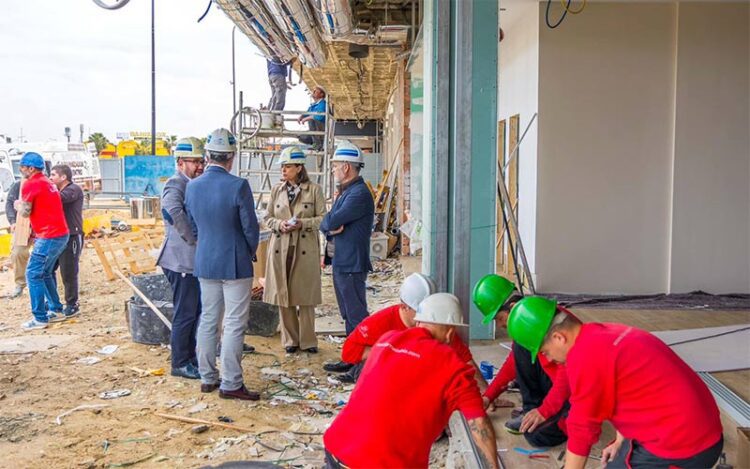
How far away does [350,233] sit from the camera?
553cm

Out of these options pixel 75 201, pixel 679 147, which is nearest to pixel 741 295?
pixel 679 147

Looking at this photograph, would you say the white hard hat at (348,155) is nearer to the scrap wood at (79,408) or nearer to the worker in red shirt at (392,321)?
the worker in red shirt at (392,321)

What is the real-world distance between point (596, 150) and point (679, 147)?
2.98 ft

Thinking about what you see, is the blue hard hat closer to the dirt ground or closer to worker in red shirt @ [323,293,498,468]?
the dirt ground

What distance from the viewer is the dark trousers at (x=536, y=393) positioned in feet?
11.6

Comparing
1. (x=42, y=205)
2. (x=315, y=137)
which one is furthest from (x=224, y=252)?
(x=315, y=137)

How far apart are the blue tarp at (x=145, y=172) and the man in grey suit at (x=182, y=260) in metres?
15.9

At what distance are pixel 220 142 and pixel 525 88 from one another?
4889mm

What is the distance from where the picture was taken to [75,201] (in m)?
7.94

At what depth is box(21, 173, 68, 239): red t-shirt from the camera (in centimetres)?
729

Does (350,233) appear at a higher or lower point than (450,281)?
higher

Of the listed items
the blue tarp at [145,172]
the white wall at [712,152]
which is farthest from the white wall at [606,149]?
the blue tarp at [145,172]

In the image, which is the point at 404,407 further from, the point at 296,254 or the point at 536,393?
the point at 296,254

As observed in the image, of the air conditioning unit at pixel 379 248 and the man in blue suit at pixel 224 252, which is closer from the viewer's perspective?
the man in blue suit at pixel 224 252
